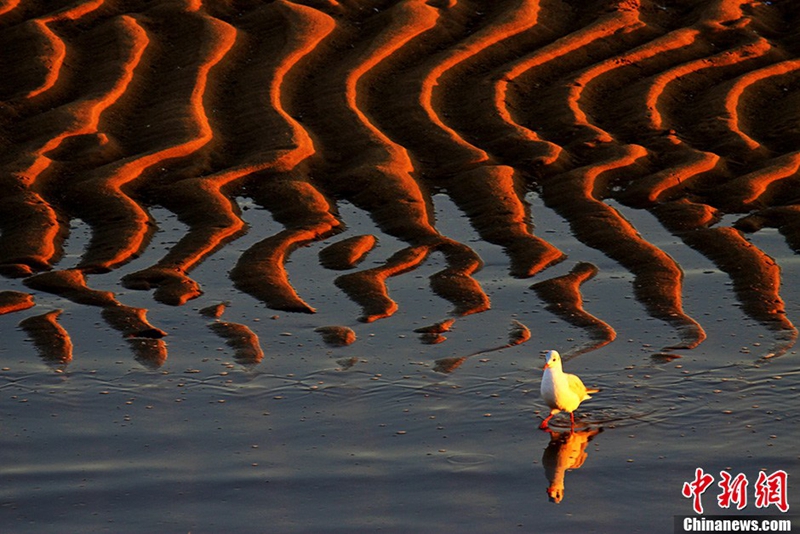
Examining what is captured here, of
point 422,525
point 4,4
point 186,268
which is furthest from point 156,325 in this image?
point 4,4

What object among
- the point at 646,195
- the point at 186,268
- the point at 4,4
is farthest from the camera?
the point at 4,4

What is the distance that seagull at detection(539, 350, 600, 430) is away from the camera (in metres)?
7.86

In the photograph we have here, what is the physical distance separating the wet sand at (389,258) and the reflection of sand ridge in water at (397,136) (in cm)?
3

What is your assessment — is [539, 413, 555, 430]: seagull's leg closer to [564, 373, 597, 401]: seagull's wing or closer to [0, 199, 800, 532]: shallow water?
[0, 199, 800, 532]: shallow water

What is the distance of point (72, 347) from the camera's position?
9062mm

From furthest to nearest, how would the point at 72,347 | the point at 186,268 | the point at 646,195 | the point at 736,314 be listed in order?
the point at 646,195, the point at 186,268, the point at 736,314, the point at 72,347

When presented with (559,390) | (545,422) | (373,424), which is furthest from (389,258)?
(559,390)

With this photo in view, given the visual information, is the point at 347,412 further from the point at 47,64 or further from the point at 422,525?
the point at 47,64

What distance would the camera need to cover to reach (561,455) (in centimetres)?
769

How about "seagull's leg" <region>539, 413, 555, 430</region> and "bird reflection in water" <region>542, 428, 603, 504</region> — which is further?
"seagull's leg" <region>539, 413, 555, 430</region>

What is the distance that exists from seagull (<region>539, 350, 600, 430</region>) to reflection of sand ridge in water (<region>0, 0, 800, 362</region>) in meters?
1.30

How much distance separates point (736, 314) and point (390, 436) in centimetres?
317

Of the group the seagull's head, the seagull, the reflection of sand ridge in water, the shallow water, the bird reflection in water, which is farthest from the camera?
the reflection of sand ridge in water

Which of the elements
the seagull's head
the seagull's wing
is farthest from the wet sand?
the seagull's head
